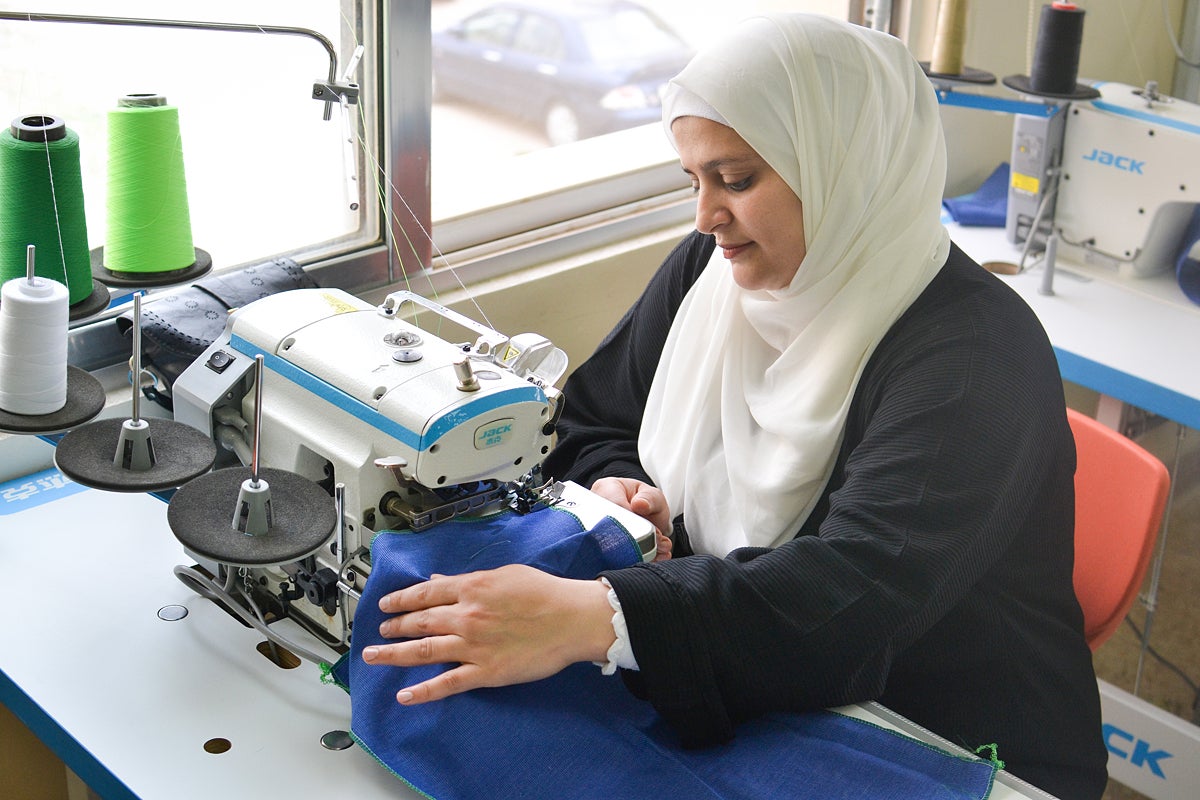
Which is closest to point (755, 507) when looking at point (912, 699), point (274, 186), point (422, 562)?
point (912, 699)

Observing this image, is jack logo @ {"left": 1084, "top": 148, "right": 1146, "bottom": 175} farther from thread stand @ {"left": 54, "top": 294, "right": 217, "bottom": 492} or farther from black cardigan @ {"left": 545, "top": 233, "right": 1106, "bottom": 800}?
thread stand @ {"left": 54, "top": 294, "right": 217, "bottom": 492}

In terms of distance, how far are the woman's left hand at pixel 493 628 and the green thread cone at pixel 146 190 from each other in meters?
0.76

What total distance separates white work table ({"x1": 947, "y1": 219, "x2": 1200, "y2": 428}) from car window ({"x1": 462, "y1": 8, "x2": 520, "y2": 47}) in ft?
7.93

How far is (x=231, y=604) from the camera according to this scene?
4.93 ft

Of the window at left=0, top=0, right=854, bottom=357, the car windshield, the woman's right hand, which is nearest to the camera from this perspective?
the woman's right hand

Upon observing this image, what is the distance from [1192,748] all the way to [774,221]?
1.46 meters

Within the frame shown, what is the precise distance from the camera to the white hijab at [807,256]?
1539 mm

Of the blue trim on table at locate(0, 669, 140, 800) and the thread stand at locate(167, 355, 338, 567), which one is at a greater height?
the thread stand at locate(167, 355, 338, 567)

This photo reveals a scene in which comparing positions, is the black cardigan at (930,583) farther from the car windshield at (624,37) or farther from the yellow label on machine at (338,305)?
the car windshield at (624,37)

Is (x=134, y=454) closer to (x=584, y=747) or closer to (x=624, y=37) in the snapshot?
(x=584, y=747)

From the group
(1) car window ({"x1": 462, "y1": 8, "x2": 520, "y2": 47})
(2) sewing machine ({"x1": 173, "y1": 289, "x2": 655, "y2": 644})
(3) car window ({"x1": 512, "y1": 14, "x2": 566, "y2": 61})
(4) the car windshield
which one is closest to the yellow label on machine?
(2) sewing machine ({"x1": 173, "y1": 289, "x2": 655, "y2": 644})

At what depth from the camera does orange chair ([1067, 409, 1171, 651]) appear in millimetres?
1809

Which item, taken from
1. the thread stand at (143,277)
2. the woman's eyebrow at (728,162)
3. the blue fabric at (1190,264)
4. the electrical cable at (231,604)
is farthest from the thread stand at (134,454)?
the blue fabric at (1190,264)

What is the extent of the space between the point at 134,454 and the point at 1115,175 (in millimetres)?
2079
